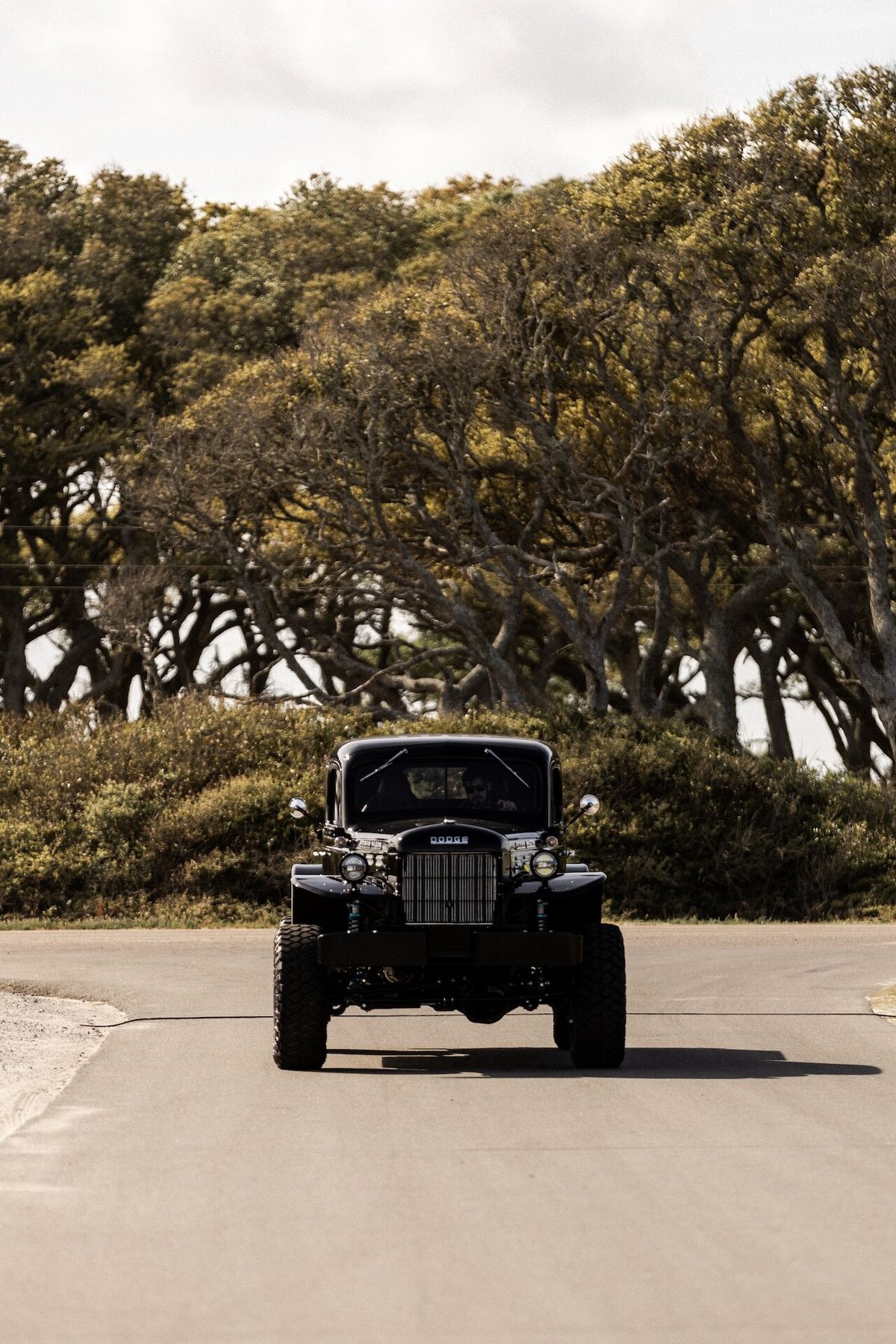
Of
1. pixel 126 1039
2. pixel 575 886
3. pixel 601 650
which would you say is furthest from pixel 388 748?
pixel 601 650

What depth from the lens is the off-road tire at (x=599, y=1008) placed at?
13375 mm

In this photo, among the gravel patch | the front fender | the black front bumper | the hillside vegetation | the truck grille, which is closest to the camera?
the gravel patch

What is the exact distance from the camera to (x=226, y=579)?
177 ft

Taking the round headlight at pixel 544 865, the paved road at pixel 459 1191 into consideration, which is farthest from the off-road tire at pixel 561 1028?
the round headlight at pixel 544 865

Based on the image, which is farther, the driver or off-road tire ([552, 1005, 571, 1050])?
the driver

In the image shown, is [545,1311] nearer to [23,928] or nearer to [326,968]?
[326,968]

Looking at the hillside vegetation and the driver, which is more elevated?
the hillside vegetation

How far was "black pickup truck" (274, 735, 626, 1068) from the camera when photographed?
13172 millimetres

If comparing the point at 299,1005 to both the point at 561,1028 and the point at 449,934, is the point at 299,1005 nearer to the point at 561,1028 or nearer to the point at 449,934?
the point at 449,934

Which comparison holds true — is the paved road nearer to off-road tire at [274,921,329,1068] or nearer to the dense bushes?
off-road tire at [274,921,329,1068]

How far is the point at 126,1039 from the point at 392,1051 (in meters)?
2.08

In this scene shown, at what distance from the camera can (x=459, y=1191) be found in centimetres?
874

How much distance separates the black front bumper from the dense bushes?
17.6 meters

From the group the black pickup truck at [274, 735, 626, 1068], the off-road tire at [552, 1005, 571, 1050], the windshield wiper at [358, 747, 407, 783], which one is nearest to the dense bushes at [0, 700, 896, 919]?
the windshield wiper at [358, 747, 407, 783]
